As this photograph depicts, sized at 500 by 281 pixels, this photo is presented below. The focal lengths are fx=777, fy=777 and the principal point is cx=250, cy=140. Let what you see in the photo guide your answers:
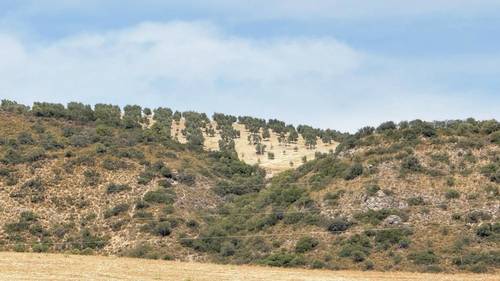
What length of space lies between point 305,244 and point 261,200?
53.7 ft

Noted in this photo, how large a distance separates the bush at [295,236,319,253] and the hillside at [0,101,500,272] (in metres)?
0.14

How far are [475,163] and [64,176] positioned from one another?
140 feet

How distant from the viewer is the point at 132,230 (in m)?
73.8

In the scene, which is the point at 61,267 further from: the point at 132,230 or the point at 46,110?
the point at 46,110

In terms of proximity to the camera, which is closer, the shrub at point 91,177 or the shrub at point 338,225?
the shrub at point 338,225

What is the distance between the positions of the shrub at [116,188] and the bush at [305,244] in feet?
82.3

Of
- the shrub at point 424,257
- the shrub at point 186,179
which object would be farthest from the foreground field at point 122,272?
the shrub at point 186,179

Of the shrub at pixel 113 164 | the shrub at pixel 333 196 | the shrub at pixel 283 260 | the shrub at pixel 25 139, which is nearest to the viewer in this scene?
the shrub at pixel 283 260

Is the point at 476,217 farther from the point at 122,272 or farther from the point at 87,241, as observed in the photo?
the point at 87,241

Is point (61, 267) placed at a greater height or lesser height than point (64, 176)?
lesser

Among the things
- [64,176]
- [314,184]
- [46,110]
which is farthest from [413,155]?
[46,110]

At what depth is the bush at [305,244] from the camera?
63219 millimetres

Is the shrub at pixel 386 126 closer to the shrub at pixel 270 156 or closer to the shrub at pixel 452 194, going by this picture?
the shrub at pixel 452 194

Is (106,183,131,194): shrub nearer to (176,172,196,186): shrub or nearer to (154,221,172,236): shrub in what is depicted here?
(176,172,196,186): shrub
